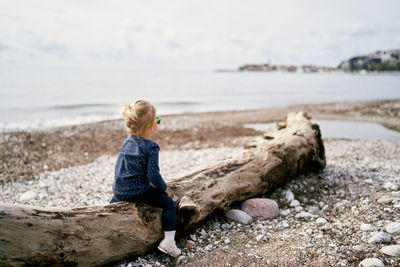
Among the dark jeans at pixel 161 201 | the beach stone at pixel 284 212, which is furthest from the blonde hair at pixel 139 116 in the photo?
the beach stone at pixel 284 212

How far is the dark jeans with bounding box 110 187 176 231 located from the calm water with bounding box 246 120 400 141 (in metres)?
11.4

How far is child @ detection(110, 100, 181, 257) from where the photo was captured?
155 inches

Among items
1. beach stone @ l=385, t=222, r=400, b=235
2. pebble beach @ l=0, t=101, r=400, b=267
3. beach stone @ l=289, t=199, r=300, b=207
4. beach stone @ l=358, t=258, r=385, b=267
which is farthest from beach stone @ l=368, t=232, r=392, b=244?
beach stone @ l=289, t=199, r=300, b=207

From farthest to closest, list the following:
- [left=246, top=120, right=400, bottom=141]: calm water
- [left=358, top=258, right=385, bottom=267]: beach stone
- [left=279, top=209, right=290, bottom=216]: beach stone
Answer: [left=246, top=120, right=400, bottom=141]: calm water
[left=279, top=209, right=290, bottom=216]: beach stone
[left=358, top=258, right=385, bottom=267]: beach stone

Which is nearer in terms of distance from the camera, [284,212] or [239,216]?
[239,216]

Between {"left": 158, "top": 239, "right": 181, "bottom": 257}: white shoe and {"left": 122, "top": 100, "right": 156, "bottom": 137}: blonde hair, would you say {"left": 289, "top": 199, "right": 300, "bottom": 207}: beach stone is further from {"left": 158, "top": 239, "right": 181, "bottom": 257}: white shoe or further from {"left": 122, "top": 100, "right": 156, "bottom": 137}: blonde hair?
{"left": 122, "top": 100, "right": 156, "bottom": 137}: blonde hair

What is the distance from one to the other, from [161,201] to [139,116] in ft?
4.42

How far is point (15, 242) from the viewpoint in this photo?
3123 mm

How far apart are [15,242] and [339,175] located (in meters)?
7.44

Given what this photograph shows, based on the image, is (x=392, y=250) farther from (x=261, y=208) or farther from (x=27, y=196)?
(x=27, y=196)

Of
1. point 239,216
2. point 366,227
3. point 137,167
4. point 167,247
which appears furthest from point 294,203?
point 137,167

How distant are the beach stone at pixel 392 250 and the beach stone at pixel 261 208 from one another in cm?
199

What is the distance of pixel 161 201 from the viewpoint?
4199 mm

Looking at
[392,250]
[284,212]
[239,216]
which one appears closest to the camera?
[392,250]
